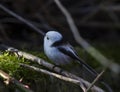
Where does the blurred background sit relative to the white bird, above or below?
above

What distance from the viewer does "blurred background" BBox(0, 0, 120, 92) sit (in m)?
4.39

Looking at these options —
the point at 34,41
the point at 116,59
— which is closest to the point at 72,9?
the point at 34,41

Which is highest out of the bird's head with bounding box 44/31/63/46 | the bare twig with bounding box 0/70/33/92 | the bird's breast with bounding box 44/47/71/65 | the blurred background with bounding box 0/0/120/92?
the blurred background with bounding box 0/0/120/92

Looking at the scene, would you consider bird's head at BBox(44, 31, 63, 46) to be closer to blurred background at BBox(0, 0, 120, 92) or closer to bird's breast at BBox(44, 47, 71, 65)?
bird's breast at BBox(44, 47, 71, 65)

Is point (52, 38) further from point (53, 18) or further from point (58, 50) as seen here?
point (53, 18)

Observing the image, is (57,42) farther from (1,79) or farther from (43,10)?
(43,10)

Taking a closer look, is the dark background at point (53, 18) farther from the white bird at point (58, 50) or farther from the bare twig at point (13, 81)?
the bare twig at point (13, 81)

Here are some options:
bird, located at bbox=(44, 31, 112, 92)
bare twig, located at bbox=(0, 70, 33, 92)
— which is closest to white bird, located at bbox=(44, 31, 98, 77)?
bird, located at bbox=(44, 31, 112, 92)

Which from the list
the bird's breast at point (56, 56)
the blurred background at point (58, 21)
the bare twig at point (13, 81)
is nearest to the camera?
the bare twig at point (13, 81)

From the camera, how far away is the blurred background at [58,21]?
439 centimetres

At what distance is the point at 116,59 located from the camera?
13.9 ft

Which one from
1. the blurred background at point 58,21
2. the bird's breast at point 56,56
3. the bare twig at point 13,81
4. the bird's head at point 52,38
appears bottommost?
the bare twig at point 13,81

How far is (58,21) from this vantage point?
15.4ft

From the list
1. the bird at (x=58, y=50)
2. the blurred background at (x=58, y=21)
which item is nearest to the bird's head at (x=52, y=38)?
the bird at (x=58, y=50)
